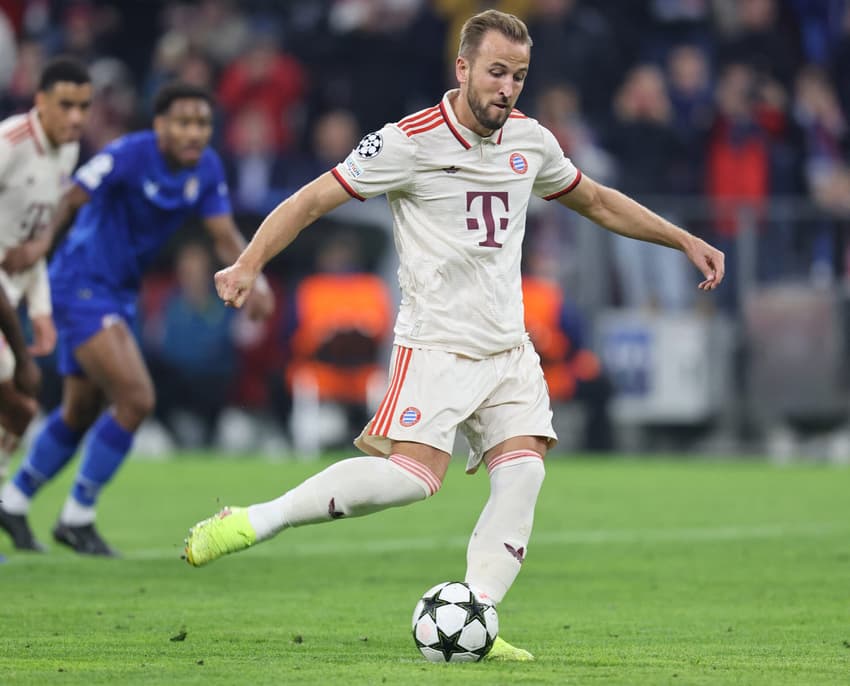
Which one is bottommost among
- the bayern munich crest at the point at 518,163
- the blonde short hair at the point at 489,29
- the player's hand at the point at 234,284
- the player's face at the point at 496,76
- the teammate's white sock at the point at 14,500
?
the teammate's white sock at the point at 14,500

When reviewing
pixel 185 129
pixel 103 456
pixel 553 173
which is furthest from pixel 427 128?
pixel 103 456

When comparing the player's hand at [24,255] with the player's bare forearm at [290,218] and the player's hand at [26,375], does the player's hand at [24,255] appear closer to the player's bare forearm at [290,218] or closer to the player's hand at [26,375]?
the player's hand at [26,375]

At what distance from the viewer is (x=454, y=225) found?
644cm

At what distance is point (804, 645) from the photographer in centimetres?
654

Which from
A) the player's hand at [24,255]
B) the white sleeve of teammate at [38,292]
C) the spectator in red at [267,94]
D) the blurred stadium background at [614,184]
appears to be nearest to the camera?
the player's hand at [24,255]

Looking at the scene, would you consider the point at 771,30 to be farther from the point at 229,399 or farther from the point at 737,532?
the point at 737,532

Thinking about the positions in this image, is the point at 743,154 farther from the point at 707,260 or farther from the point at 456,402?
the point at 456,402

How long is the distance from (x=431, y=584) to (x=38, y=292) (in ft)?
8.89

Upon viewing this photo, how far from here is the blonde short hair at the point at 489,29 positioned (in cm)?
631

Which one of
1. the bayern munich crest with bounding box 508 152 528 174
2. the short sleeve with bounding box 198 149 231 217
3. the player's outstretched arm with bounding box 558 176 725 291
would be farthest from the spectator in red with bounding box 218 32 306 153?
the bayern munich crest with bounding box 508 152 528 174

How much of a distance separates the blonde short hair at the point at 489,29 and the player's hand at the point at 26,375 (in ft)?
9.02

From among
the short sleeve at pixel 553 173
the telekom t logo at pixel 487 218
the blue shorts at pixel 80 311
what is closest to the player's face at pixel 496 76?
the telekom t logo at pixel 487 218

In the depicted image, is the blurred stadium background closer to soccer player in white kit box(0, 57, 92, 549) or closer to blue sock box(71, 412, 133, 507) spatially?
blue sock box(71, 412, 133, 507)

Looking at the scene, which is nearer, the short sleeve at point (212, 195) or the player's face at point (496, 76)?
the player's face at point (496, 76)
